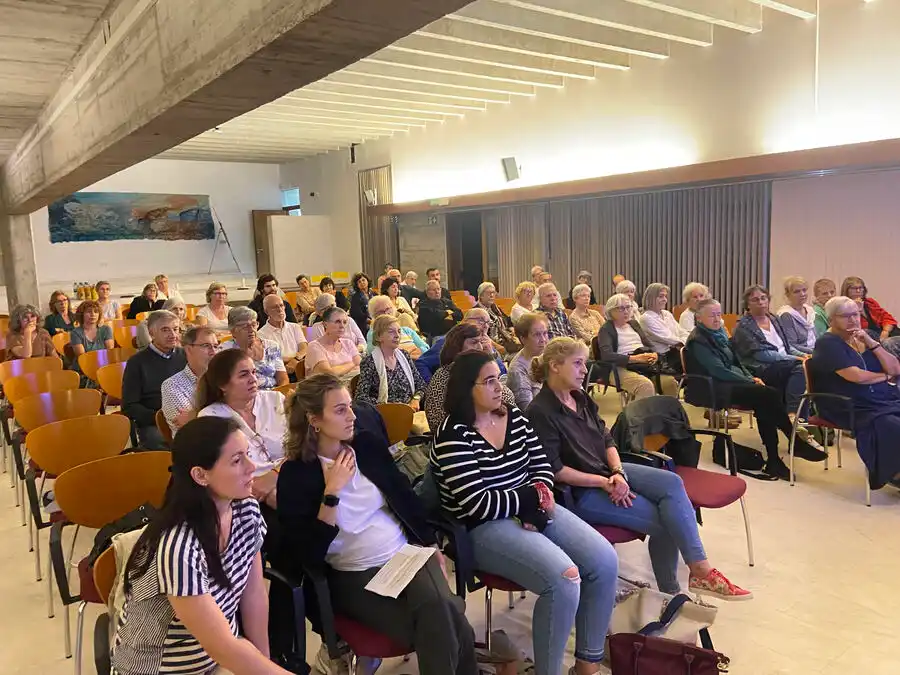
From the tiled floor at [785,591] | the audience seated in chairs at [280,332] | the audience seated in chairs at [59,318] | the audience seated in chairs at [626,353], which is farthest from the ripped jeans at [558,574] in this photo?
Result: the audience seated in chairs at [59,318]

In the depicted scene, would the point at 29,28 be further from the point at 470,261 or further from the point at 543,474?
the point at 470,261

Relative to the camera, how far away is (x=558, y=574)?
2322 mm

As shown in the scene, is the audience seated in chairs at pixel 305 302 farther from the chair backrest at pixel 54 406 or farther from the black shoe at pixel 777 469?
the black shoe at pixel 777 469

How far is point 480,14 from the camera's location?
636cm

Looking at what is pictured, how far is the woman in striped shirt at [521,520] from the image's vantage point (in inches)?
92.3

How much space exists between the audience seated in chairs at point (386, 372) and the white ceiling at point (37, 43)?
8.48 feet

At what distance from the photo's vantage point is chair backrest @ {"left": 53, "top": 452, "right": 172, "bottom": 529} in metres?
2.64

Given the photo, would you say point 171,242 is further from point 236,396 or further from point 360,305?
point 236,396

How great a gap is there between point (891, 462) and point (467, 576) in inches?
120

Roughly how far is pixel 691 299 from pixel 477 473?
4.23 metres

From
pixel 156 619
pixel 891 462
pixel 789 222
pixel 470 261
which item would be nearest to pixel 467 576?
pixel 156 619

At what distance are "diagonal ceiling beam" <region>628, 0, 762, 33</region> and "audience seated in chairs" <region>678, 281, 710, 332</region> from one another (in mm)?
2581

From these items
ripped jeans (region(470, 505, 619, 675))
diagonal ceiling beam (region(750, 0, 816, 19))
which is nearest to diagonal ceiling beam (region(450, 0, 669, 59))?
diagonal ceiling beam (region(750, 0, 816, 19))

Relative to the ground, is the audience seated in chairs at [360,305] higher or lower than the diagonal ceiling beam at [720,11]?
lower
